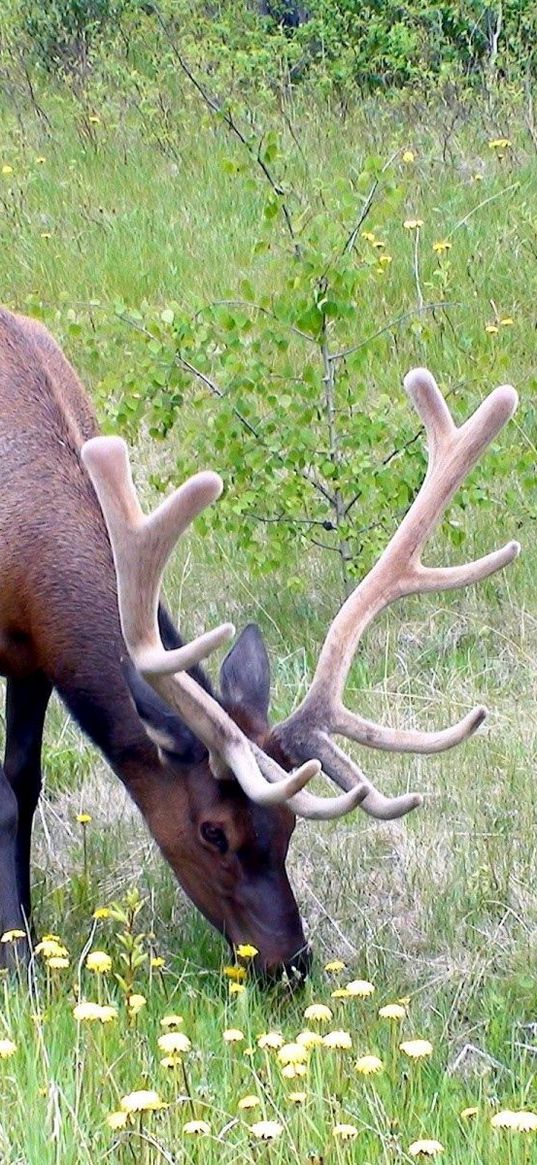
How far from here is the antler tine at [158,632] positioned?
12.6ft

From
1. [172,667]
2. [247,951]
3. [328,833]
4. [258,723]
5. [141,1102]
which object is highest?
[172,667]

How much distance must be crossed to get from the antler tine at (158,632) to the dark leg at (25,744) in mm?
1027

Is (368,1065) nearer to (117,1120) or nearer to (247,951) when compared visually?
(117,1120)

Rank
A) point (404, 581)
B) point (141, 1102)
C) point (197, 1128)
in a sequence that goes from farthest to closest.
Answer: point (404, 581) < point (197, 1128) < point (141, 1102)

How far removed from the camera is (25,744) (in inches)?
212

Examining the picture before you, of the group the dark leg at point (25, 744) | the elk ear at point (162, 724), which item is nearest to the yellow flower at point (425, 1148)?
the elk ear at point (162, 724)

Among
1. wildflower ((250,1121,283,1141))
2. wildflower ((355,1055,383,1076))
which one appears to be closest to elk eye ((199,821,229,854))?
wildflower ((355,1055,383,1076))

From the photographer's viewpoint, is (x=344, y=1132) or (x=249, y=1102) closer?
(x=344, y=1132)

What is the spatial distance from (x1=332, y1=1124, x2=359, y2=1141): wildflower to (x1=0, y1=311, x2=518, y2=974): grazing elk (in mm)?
780

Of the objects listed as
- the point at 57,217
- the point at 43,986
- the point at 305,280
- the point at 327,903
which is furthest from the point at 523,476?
the point at 57,217

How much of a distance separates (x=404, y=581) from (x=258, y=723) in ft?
1.64

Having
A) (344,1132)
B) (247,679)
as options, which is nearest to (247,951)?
(247,679)

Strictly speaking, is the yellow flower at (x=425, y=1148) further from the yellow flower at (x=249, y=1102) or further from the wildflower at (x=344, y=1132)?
the yellow flower at (x=249, y=1102)

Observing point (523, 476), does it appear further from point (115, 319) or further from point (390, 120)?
point (390, 120)
